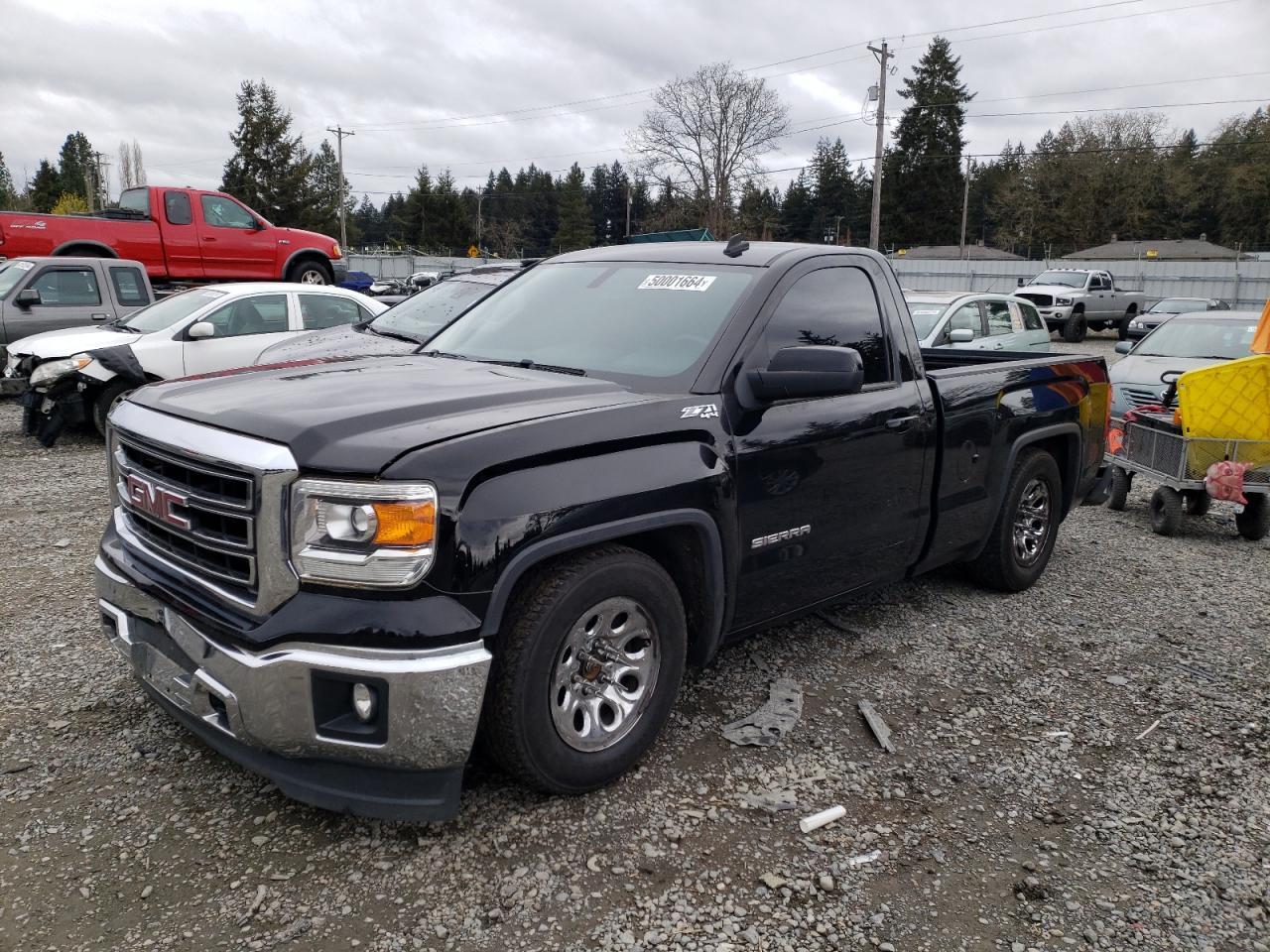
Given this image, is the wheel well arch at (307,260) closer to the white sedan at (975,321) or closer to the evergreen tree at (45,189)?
the white sedan at (975,321)

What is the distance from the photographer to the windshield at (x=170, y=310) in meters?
9.88

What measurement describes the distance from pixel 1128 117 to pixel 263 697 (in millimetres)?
88442

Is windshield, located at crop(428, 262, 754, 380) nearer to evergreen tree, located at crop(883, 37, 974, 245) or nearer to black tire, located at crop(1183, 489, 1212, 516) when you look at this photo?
black tire, located at crop(1183, 489, 1212, 516)

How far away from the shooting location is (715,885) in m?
2.79

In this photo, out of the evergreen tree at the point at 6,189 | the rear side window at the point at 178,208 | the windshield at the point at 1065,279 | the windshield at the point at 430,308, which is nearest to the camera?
the windshield at the point at 430,308

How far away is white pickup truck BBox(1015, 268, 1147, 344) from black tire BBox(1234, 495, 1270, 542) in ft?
66.4

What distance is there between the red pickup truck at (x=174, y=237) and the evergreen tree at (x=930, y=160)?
74.0 meters

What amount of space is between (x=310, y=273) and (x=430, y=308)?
320 inches

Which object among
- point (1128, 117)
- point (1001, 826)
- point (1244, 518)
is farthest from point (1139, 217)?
point (1001, 826)

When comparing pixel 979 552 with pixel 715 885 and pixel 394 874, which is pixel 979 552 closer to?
pixel 715 885

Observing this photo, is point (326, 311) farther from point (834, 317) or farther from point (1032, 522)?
point (1032, 522)

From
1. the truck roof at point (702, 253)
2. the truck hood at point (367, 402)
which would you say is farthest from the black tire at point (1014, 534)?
the truck hood at point (367, 402)

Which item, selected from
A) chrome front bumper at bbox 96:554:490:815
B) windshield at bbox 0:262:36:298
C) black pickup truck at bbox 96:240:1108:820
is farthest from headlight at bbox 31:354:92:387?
chrome front bumper at bbox 96:554:490:815

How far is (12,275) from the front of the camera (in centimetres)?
1184
